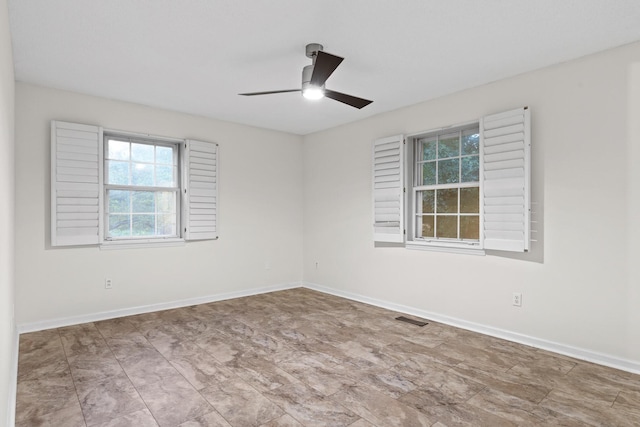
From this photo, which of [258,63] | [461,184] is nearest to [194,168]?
[258,63]

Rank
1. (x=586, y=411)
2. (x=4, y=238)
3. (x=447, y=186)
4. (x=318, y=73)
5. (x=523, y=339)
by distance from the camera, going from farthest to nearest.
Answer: (x=447, y=186) → (x=523, y=339) → (x=318, y=73) → (x=586, y=411) → (x=4, y=238)

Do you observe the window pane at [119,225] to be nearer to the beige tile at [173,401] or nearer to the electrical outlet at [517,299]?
the beige tile at [173,401]

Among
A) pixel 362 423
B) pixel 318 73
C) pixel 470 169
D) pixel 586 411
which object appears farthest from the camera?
pixel 470 169

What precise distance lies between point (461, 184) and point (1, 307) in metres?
3.83

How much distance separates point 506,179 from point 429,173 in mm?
1032

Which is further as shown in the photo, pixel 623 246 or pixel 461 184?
pixel 461 184

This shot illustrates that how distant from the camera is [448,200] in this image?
4086 mm

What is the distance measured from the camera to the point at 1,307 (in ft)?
5.51

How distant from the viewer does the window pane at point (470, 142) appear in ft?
12.6

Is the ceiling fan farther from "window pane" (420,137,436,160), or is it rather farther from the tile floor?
the tile floor

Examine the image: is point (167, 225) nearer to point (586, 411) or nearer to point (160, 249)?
point (160, 249)

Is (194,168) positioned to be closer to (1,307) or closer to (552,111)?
(1,307)

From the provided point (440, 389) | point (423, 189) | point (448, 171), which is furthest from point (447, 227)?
point (440, 389)

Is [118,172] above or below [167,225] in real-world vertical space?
above
